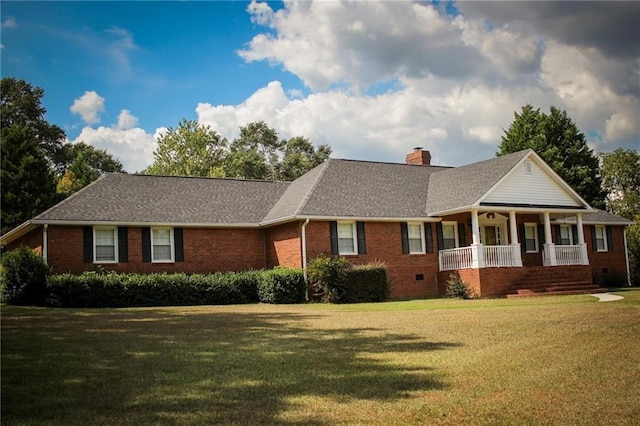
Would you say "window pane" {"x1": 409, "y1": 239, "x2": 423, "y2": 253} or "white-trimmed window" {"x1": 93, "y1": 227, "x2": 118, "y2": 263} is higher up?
"white-trimmed window" {"x1": 93, "y1": 227, "x2": 118, "y2": 263}

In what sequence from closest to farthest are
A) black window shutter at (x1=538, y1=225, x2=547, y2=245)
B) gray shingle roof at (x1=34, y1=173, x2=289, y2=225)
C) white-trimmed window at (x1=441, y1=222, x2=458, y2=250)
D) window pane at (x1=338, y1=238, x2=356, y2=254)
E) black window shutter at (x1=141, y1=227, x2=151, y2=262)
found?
1. gray shingle roof at (x1=34, y1=173, x2=289, y2=225)
2. black window shutter at (x1=141, y1=227, x2=151, y2=262)
3. window pane at (x1=338, y1=238, x2=356, y2=254)
4. white-trimmed window at (x1=441, y1=222, x2=458, y2=250)
5. black window shutter at (x1=538, y1=225, x2=547, y2=245)

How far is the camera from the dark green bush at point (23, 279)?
2056 centimetres

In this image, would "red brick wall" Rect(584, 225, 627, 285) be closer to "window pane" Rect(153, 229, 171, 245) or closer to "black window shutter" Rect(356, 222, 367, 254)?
"black window shutter" Rect(356, 222, 367, 254)

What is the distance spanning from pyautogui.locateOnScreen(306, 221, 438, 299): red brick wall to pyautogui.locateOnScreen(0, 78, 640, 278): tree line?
57.5 ft

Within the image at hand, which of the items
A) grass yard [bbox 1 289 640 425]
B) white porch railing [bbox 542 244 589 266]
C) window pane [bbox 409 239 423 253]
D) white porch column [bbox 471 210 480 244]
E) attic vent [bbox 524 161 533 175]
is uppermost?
attic vent [bbox 524 161 533 175]

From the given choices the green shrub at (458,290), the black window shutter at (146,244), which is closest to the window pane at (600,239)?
the green shrub at (458,290)

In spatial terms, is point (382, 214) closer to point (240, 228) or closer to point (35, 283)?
point (240, 228)

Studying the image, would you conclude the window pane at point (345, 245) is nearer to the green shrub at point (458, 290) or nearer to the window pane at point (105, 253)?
the green shrub at point (458, 290)

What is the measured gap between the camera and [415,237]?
28.8m

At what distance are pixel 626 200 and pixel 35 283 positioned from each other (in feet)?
202

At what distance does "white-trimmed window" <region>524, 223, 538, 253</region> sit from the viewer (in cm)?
3206

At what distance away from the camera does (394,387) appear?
27.0 feet

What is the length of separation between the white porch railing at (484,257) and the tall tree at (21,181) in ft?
97.8

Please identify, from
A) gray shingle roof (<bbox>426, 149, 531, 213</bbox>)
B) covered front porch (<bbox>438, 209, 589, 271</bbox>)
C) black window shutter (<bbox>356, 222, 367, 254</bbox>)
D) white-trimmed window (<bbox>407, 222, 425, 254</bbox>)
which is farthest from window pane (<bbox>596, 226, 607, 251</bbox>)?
black window shutter (<bbox>356, 222, 367, 254</bbox>)
